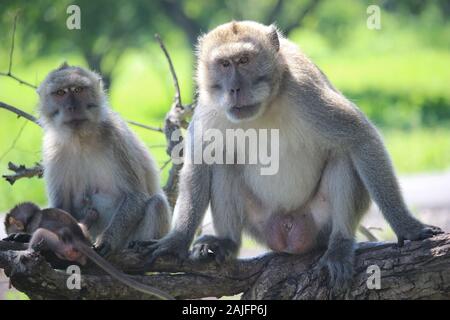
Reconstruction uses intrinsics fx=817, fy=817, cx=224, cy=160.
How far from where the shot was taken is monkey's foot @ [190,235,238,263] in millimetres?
7824

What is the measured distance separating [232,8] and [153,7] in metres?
2.41

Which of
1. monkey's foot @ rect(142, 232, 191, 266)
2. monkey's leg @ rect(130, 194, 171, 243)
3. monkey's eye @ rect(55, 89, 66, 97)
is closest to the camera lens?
monkey's foot @ rect(142, 232, 191, 266)

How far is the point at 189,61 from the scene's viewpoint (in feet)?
87.5

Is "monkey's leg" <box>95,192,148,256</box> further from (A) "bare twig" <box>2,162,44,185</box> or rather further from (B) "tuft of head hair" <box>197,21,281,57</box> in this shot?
(B) "tuft of head hair" <box>197,21,281,57</box>

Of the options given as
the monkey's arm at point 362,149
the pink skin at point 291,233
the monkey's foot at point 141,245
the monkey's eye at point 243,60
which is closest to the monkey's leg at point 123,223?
the monkey's foot at point 141,245

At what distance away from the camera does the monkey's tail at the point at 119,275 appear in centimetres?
721

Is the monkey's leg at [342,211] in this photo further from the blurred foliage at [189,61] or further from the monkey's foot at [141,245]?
the blurred foliage at [189,61]

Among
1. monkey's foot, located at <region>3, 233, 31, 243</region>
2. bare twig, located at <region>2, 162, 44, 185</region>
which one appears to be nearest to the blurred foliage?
bare twig, located at <region>2, 162, 44, 185</region>

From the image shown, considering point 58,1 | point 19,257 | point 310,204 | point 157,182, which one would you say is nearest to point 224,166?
point 310,204

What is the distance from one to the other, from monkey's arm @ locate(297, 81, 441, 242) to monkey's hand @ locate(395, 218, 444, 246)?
0.09ft

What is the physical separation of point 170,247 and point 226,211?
0.70m

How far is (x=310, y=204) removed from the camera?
8.13 m

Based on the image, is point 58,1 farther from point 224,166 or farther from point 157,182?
point 224,166

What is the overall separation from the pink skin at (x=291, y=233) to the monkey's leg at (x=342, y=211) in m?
0.27
